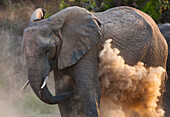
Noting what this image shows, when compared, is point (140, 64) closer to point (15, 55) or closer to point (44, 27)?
point (44, 27)

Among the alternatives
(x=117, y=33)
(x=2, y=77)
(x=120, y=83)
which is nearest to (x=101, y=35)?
(x=117, y=33)

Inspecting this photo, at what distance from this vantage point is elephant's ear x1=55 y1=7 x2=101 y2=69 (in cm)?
423

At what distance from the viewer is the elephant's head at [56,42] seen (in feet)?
13.2

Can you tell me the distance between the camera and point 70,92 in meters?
4.42

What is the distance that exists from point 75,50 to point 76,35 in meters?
0.18

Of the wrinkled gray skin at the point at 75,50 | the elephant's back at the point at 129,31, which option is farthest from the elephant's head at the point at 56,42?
the elephant's back at the point at 129,31

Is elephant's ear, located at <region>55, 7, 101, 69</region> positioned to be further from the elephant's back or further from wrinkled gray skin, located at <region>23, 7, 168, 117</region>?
the elephant's back

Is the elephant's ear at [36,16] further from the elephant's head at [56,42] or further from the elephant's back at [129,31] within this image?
the elephant's back at [129,31]

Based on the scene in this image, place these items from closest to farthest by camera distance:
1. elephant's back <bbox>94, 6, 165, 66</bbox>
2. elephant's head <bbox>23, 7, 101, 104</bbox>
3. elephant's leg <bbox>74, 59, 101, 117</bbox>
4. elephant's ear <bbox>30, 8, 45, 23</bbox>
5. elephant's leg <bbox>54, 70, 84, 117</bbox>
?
elephant's head <bbox>23, 7, 101, 104</bbox> < elephant's leg <bbox>74, 59, 101, 117</bbox> < elephant's ear <bbox>30, 8, 45, 23</bbox> < elephant's leg <bbox>54, 70, 84, 117</bbox> < elephant's back <bbox>94, 6, 165, 66</bbox>

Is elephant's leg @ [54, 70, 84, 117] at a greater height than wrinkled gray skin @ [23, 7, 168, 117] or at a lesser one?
lesser

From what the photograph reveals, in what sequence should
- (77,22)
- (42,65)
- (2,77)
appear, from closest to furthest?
(42,65)
(77,22)
(2,77)

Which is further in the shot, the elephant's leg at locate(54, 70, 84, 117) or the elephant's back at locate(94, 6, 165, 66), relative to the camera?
the elephant's back at locate(94, 6, 165, 66)

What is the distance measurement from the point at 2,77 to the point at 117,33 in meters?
3.93

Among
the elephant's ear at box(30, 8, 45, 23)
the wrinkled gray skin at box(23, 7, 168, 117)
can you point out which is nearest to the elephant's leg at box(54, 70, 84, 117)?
the wrinkled gray skin at box(23, 7, 168, 117)
